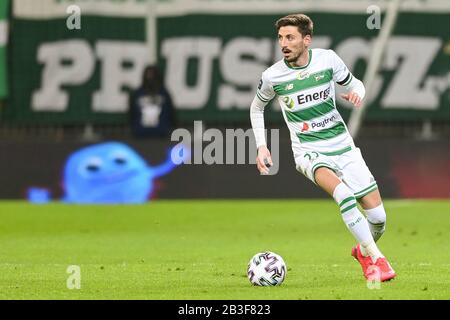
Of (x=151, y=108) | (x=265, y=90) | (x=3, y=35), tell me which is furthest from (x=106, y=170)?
(x=265, y=90)

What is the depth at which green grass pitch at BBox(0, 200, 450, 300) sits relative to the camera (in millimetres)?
→ 10453

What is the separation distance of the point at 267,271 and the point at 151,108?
1205 cm

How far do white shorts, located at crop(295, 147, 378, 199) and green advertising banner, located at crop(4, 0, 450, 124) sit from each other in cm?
1118

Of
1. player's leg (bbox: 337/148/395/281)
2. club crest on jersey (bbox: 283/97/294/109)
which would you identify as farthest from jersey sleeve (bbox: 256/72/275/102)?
player's leg (bbox: 337/148/395/281)

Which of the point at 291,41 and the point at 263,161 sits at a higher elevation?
the point at 291,41

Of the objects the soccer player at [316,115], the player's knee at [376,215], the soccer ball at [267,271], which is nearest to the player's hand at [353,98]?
the soccer player at [316,115]

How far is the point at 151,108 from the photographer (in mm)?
22484

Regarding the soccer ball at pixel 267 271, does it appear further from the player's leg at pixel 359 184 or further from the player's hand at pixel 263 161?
the player's leg at pixel 359 184

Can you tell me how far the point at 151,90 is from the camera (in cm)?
2239

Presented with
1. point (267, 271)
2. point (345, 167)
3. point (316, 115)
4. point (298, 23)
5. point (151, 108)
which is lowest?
point (267, 271)

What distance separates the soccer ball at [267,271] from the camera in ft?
35.0

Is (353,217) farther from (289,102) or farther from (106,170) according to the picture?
(106,170)

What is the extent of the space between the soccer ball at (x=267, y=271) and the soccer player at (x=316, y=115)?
2.60 ft
